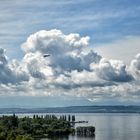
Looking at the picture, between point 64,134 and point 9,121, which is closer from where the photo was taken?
point 64,134

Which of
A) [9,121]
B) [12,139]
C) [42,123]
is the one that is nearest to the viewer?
[12,139]

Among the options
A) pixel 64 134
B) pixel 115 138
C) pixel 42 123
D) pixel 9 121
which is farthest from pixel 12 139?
pixel 42 123

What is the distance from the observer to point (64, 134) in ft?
466

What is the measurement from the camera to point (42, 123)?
163 meters

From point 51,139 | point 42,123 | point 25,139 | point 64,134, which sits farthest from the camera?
point 42,123

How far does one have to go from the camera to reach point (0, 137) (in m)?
73.0

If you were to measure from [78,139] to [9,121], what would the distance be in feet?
118

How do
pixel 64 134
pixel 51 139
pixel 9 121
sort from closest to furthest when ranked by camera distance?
pixel 51 139
pixel 64 134
pixel 9 121

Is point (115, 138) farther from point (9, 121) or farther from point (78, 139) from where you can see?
point (9, 121)

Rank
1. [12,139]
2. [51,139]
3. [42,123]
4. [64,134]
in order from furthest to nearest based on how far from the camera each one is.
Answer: [42,123], [64,134], [51,139], [12,139]

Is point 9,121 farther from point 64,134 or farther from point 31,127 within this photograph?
point 64,134

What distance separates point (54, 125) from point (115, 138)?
38.2m

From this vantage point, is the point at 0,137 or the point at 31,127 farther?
the point at 31,127

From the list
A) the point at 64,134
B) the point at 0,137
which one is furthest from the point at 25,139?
the point at 64,134
